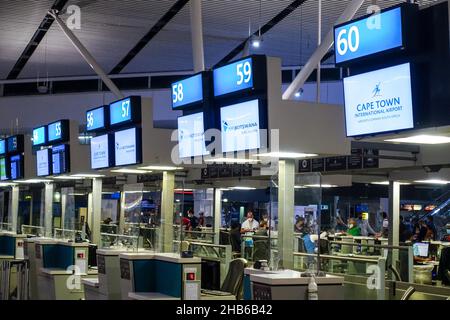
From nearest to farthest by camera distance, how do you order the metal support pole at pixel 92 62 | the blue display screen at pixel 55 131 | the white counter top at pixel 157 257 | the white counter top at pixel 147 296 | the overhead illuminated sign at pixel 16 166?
the white counter top at pixel 157 257 < the white counter top at pixel 147 296 < the metal support pole at pixel 92 62 < the blue display screen at pixel 55 131 < the overhead illuminated sign at pixel 16 166

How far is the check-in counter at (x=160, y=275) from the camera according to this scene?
848 centimetres

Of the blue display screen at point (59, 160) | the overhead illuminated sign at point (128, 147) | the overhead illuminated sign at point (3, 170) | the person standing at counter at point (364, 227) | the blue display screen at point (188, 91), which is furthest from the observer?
the person standing at counter at point (364, 227)

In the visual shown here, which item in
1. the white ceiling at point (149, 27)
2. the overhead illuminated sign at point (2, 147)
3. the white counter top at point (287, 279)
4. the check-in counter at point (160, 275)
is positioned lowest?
the check-in counter at point (160, 275)

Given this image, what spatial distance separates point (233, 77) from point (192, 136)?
132 cm

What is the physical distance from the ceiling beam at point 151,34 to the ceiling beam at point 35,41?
2351 millimetres

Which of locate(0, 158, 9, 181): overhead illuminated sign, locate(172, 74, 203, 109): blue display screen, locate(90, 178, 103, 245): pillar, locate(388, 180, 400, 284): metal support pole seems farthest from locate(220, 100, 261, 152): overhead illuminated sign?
locate(0, 158, 9, 181): overhead illuminated sign

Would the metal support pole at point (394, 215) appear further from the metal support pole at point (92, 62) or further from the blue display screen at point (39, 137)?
the blue display screen at point (39, 137)

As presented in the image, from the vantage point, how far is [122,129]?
10727mm

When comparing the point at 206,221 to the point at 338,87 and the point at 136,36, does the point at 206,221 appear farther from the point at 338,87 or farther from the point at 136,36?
the point at 136,36

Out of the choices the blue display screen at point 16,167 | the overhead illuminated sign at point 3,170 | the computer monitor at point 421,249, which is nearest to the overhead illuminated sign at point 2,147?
the overhead illuminated sign at point 3,170

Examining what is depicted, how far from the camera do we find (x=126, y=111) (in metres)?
10.5

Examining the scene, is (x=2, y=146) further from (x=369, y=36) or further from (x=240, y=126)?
(x=369, y=36)

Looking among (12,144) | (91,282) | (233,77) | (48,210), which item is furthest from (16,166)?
(233,77)
